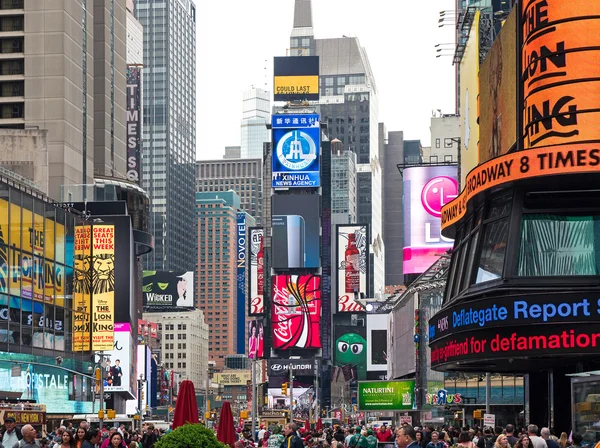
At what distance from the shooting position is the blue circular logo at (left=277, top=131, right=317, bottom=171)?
189250mm

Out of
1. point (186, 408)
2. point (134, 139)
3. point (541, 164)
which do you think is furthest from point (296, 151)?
point (186, 408)

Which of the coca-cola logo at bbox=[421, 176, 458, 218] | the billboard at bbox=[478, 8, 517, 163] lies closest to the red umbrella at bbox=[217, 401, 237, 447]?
the billboard at bbox=[478, 8, 517, 163]

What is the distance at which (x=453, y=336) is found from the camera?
3238 centimetres

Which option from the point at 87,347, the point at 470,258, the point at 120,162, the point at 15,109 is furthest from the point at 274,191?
the point at 470,258

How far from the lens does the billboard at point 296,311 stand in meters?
191

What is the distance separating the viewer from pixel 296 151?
627 ft

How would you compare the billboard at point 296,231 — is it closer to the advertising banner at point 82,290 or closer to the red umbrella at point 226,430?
the advertising banner at point 82,290

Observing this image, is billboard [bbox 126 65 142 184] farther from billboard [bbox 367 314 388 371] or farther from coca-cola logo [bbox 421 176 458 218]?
coca-cola logo [bbox 421 176 458 218]

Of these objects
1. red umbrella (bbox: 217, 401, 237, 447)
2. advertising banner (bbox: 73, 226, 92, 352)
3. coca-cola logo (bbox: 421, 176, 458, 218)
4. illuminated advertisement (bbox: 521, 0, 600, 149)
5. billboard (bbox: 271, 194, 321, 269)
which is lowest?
red umbrella (bbox: 217, 401, 237, 447)

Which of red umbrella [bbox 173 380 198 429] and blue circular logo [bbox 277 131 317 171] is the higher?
blue circular logo [bbox 277 131 317 171]

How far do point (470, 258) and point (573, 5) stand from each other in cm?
709

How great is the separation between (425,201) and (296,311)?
9657 centimetres

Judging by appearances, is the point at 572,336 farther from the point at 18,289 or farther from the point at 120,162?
the point at 120,162

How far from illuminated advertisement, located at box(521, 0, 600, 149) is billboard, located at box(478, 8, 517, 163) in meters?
4.28
